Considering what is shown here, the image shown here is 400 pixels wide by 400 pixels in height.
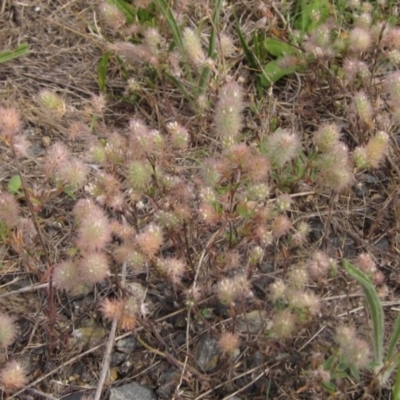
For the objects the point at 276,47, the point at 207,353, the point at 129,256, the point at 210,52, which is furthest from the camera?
the point at 276,47

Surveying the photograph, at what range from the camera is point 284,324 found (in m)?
1.84

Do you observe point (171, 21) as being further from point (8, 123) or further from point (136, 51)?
point (8, 123)

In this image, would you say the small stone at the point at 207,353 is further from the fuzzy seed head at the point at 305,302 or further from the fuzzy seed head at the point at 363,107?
the fuzzy seed head at the point at 363,107

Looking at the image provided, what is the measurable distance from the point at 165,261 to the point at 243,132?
1026mm

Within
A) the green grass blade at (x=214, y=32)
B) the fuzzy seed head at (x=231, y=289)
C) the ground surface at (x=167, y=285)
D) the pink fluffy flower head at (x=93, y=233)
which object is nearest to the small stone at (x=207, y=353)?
the ground surface at (x=167, y=285)

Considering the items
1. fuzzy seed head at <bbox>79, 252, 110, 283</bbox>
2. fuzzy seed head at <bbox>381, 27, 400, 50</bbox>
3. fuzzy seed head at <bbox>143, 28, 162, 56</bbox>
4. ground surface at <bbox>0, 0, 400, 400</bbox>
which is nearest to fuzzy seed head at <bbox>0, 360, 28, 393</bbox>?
ground surface at <bbox>0, 0, 400, 400</bbox>

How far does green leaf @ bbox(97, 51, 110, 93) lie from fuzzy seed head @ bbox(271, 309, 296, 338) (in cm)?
155

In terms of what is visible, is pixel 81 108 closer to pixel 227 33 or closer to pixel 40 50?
pixel 40 50

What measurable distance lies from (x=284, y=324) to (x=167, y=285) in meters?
0.62

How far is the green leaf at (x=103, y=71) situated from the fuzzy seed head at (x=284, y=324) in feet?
5.07

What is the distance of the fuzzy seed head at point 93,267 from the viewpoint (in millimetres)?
1861

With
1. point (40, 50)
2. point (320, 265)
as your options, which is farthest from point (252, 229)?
point (40, 50)

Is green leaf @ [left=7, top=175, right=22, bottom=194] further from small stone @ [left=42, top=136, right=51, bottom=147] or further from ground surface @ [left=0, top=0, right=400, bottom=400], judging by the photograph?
small stone @ [left=42, top=136, right=51, bottom=147]

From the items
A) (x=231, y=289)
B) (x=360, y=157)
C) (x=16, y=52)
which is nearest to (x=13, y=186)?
(x=16, y=52)
